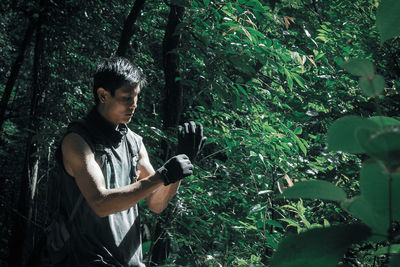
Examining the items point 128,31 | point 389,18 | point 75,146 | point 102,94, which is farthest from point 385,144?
point 128,31

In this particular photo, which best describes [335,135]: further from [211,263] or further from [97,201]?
[211,263]

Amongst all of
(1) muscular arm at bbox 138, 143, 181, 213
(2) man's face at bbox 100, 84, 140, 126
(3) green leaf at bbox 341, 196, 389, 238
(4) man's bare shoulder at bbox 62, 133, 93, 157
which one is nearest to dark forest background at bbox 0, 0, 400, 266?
(3) green leaf at bbox 341, 196, 389, 238

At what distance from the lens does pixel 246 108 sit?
3.58 metres

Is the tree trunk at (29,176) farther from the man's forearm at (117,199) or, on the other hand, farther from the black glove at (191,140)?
the man's forearm at (117,199)

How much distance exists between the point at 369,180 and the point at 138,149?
2.09 m

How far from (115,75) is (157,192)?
0.74m

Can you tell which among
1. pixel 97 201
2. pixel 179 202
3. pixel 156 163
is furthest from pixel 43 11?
pixel 97 201

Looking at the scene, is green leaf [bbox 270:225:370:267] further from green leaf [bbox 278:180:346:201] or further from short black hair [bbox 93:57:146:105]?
short black hair [bbox 93:57:146:105]

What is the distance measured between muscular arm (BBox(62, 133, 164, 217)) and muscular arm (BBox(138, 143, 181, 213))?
352mm

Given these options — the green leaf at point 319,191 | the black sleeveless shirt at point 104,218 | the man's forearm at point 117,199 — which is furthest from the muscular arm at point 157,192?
the green leaf at point 319,191

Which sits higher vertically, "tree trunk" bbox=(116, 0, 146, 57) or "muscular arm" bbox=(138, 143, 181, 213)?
"tree trunk" bbox=(116, 0, 146, 57)

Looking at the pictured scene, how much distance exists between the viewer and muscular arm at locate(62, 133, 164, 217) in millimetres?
1781

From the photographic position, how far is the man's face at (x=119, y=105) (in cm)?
215

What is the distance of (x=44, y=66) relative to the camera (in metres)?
5.49
